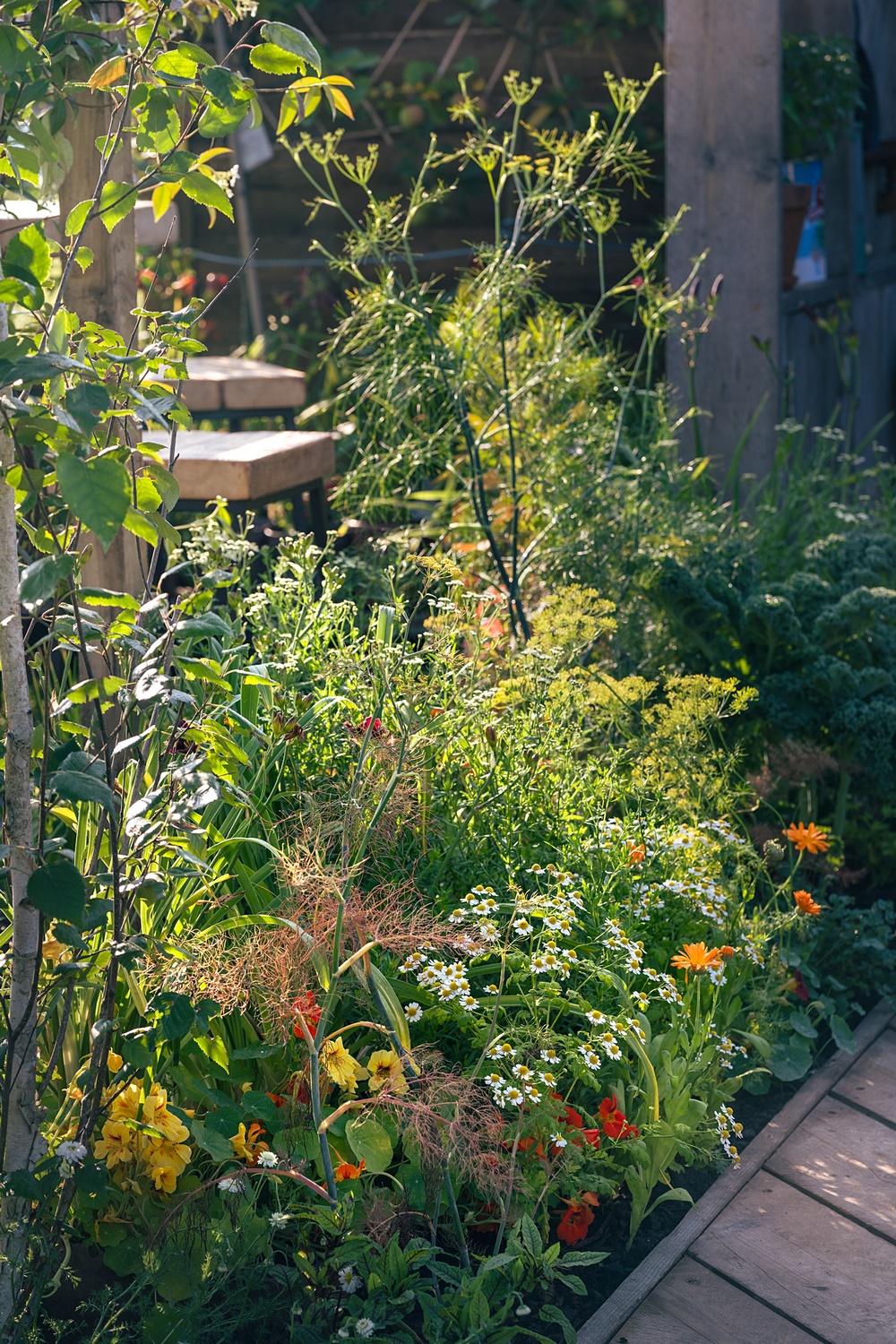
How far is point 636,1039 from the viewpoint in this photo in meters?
1.80

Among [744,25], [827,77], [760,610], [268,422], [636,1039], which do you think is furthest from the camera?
[268,422]

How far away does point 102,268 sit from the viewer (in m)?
2.29

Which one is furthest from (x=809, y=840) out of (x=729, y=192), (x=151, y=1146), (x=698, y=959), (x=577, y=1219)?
(x=729, y=192)

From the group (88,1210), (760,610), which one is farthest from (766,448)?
(88,1210)

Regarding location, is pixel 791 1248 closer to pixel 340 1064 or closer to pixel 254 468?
pixel 340 1064

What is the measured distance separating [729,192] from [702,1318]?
3.49 metres

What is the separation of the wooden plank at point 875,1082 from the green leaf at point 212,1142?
1.18 meters

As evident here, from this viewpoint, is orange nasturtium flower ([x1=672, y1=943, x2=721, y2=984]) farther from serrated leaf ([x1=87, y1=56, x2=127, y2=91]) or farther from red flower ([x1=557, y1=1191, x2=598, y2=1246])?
serrated leaf ([x1=87, y1=56, x2=127, y2=91])

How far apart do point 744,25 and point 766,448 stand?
4.35ft

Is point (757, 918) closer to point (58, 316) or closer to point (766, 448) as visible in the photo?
point (58, 316)

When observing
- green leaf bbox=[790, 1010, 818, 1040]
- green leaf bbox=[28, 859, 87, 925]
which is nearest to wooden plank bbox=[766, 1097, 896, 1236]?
green leaf bbox=[790, 1010, 818, 1040]

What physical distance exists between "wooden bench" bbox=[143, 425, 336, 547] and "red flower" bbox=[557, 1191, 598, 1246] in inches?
71.7

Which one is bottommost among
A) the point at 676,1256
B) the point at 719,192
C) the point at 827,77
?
the point at 676,1256

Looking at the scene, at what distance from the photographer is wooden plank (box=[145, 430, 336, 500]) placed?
3080mm
